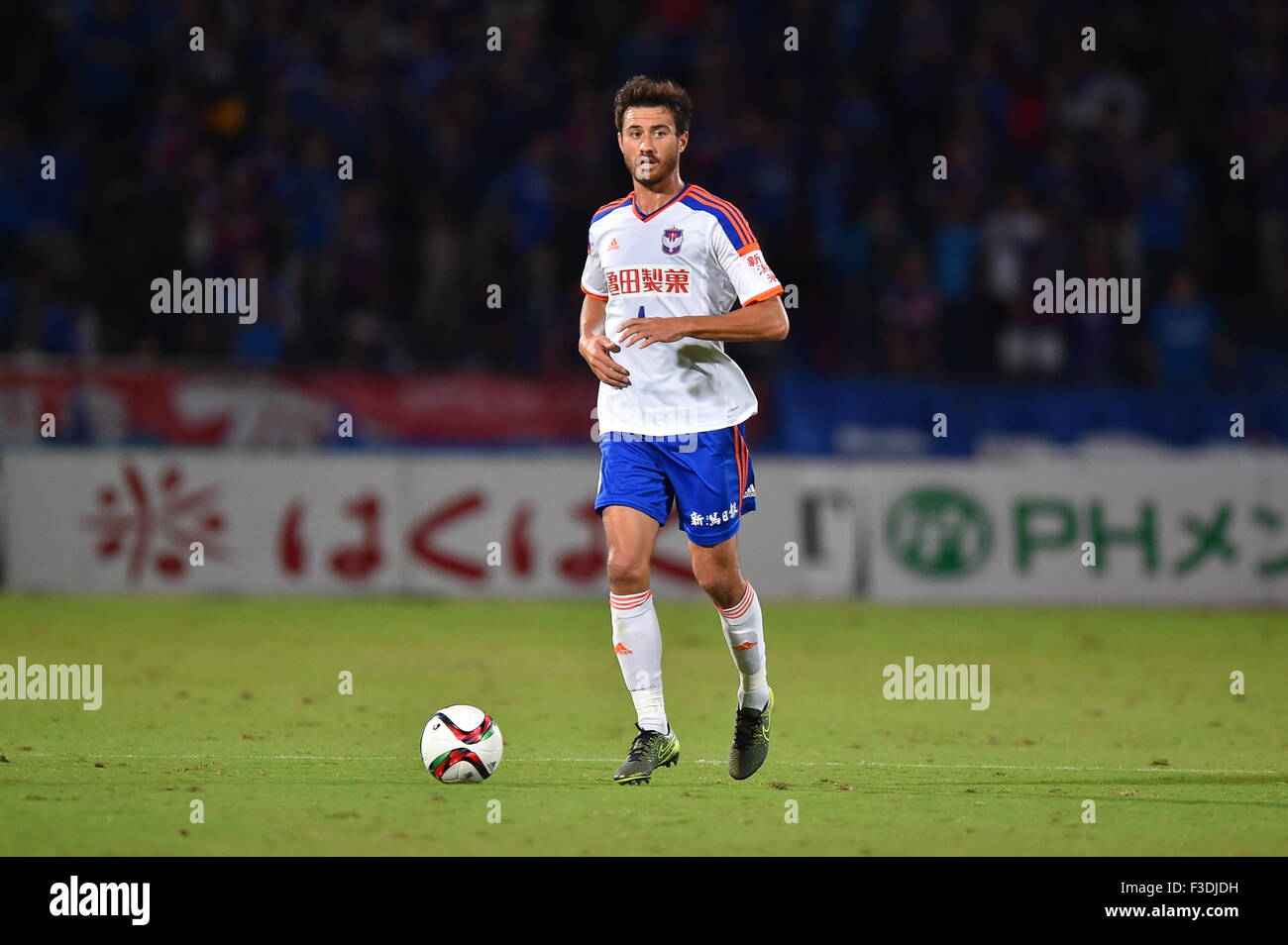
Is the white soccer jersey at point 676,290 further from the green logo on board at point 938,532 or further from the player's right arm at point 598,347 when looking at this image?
the green logo on board at point 938,532

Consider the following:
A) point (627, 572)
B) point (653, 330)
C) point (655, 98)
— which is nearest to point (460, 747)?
point (627, 572)

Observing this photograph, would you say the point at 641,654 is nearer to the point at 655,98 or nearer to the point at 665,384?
the point at 665,384

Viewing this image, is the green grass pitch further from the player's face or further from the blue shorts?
the player's face

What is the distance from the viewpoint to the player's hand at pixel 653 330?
712 centimetres

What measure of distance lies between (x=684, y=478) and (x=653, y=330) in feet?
1.99

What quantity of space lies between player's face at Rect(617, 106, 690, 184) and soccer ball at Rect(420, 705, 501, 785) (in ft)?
7.26

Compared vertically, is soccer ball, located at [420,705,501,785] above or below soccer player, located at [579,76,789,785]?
below

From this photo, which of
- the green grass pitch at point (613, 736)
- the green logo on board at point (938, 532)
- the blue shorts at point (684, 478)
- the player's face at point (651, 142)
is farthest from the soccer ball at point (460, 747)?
the green logo on board at point (938, 532)

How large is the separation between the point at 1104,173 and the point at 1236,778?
11620mm

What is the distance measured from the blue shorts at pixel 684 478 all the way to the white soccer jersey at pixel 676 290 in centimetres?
6

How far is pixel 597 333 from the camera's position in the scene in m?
7.60

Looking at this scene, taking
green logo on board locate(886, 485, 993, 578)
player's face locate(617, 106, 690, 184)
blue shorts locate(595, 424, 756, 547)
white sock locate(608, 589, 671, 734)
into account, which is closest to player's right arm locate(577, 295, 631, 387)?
blue shorts locate(595, 424, 756, 547)

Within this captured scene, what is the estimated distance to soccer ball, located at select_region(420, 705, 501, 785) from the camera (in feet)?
23.4

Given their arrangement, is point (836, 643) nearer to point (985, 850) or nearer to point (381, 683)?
point (381, 683)
